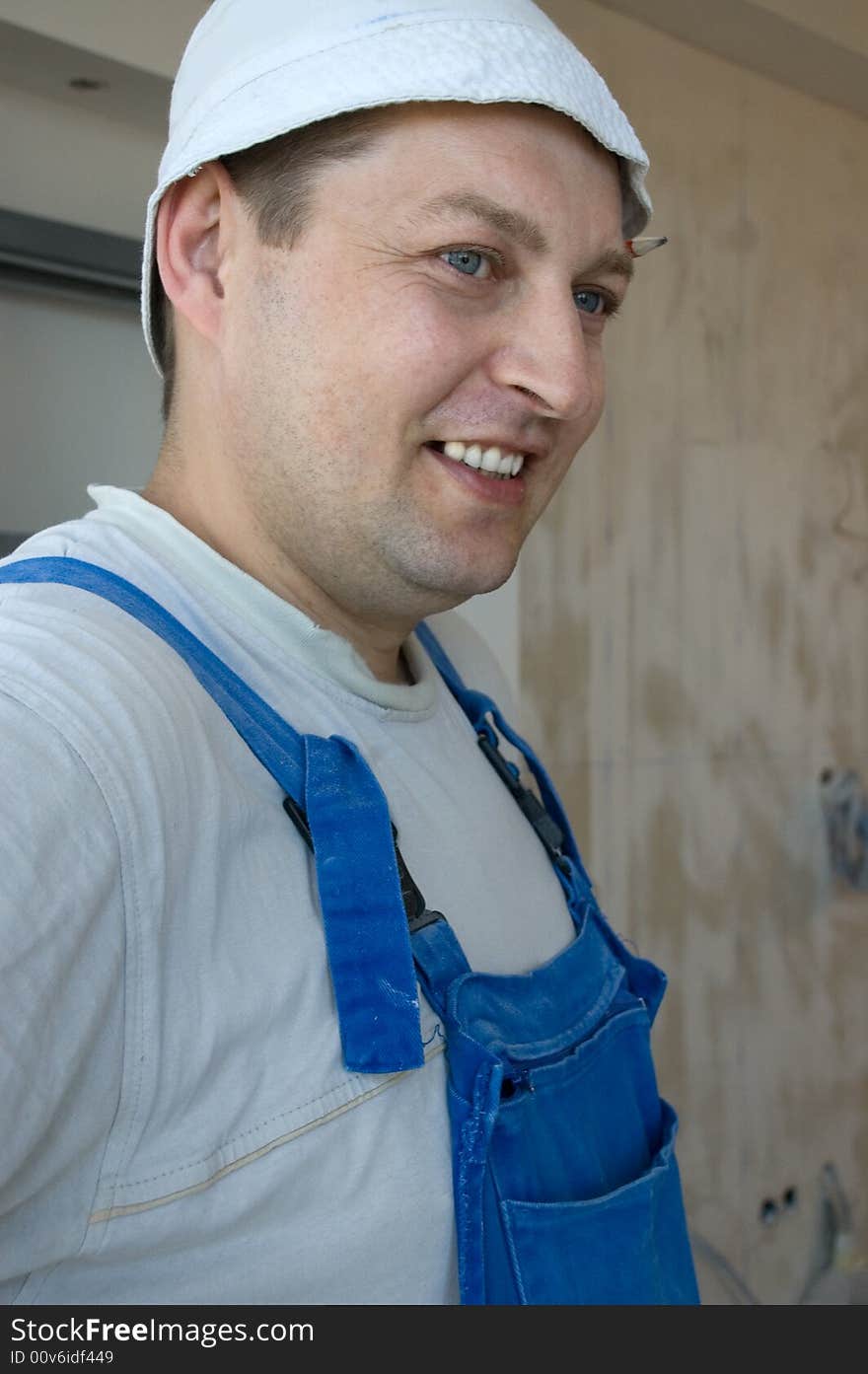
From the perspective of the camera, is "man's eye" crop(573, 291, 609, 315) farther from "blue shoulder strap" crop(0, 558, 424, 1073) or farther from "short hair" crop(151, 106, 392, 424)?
"blue shoulder strap" crop(0, 558, 424, 1073)

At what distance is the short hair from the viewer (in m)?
0.90

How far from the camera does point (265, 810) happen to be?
0.81 meters

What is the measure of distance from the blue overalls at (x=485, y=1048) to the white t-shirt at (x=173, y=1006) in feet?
0.05

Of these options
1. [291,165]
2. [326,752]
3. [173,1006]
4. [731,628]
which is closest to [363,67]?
[291,165]

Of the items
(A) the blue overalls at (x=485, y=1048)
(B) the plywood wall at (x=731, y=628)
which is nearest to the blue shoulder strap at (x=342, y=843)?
(A) the blue overalls at (x=485, y=1048)

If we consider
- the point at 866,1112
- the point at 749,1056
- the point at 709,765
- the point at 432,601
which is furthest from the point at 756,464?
the point at 432,601

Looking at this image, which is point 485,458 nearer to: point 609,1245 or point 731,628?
point 609,1245

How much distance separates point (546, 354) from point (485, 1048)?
1.53 ft

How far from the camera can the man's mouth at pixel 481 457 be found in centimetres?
94

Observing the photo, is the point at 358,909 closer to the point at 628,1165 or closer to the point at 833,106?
the point at 628,1165

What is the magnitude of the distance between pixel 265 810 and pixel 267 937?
0.26 ft

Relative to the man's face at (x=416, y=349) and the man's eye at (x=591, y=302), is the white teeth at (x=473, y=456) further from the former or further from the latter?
the man's eye at (x=591, y=302)

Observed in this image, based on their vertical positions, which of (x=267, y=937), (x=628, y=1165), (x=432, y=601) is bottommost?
(x=628, y=1165)

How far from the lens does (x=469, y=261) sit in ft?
3.03
